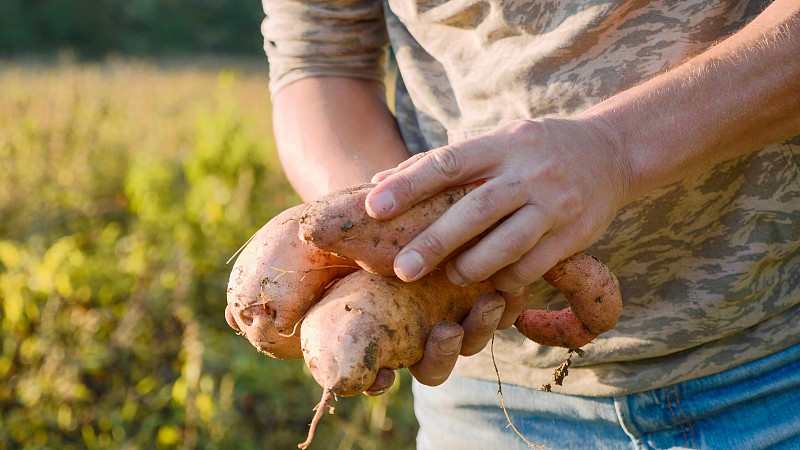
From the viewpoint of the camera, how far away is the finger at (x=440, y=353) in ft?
3.93

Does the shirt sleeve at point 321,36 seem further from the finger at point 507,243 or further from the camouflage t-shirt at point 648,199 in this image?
the finger at point 507,243

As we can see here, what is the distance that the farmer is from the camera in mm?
1078

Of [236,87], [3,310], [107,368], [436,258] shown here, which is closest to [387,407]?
[107,368]

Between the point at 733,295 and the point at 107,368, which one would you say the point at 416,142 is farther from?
the point at 107,368

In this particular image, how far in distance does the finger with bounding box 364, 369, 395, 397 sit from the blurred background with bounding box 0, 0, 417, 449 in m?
1.87

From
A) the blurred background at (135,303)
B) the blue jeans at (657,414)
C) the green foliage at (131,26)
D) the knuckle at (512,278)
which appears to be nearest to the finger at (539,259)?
the knuckle at (512,278)

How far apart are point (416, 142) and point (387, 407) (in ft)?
7.01

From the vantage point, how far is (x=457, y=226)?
106 centimetres

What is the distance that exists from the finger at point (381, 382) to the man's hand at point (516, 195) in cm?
22

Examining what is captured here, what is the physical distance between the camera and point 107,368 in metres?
3.20

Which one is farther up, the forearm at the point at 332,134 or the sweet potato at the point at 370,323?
the forearm at the point at 332,134

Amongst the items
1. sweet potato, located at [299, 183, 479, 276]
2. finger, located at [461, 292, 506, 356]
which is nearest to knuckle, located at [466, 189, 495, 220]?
sweet potato, located at [299, 183, 479, 276]

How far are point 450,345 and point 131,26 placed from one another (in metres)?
31.1

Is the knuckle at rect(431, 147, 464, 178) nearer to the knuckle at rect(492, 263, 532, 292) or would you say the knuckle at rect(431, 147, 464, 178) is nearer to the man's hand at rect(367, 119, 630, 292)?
the man's hand at rect(367, 119, 630, 292)
